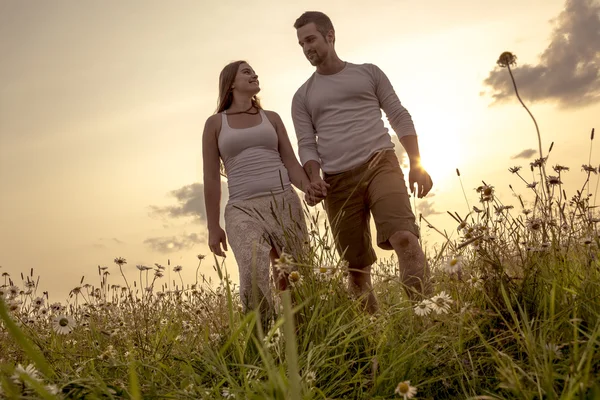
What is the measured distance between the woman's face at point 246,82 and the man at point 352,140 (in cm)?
44

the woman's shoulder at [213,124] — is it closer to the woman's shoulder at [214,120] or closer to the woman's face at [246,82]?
the woman's shoulder at [214,120]

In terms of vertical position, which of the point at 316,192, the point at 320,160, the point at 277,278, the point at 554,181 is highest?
the point at 320,160

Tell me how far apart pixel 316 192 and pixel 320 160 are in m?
1.11

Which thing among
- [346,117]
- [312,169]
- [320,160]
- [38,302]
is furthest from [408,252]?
[38,302]

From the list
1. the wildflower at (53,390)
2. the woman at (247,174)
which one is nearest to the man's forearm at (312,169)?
the woman at (247,174)

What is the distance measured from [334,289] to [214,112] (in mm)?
2974

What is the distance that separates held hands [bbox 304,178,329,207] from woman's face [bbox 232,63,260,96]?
1.42 m

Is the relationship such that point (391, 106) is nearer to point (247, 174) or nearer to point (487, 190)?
point (247, 174)

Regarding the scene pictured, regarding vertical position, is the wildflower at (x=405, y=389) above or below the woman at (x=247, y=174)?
below

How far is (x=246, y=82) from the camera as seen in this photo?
17.9 feet

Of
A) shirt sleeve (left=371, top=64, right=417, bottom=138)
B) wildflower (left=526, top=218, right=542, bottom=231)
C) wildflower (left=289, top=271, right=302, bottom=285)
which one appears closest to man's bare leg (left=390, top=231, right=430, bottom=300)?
shirt sleeve (left=371, top=64, right=417, bottom=138)

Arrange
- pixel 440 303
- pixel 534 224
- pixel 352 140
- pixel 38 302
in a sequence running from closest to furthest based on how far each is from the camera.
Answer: pixel 440 303, pixel 534 224, pixel 352 140, pixel 38 302

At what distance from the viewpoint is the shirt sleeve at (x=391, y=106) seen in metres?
5.43

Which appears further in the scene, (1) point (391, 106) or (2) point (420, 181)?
(1) point (391, 106)
